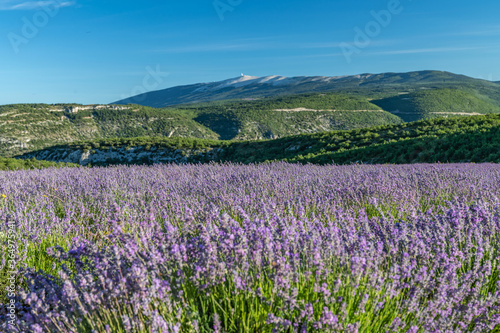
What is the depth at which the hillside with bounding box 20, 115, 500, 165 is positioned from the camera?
12.5m

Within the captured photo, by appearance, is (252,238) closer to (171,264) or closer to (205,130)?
(171,264)

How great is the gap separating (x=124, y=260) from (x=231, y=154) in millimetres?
23487

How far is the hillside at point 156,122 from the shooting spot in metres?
58.8

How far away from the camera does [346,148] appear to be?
58.2ft

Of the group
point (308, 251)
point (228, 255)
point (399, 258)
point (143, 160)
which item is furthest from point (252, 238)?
point (143, 160)

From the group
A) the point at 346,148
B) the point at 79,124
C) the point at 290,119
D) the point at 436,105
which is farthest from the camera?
the point at 436,105

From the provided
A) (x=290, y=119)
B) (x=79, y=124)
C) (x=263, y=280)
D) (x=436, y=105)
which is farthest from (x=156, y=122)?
(x=263, y=280)

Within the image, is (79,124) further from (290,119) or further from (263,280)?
(263,280)

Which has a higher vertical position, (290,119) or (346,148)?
(290,119)

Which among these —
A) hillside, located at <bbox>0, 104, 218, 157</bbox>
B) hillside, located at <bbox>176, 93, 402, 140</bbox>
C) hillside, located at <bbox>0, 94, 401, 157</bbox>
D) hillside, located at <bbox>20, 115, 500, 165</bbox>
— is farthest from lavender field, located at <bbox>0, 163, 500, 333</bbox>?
hillside, located at <bbox>176, 93, 402, 140</bbox>

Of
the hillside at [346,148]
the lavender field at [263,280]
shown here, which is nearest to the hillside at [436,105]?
the hillside at [346,148]

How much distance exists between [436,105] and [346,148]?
88.4 metres

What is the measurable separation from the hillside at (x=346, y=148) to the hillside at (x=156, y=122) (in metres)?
28.7

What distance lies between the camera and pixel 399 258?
7.13 ft
